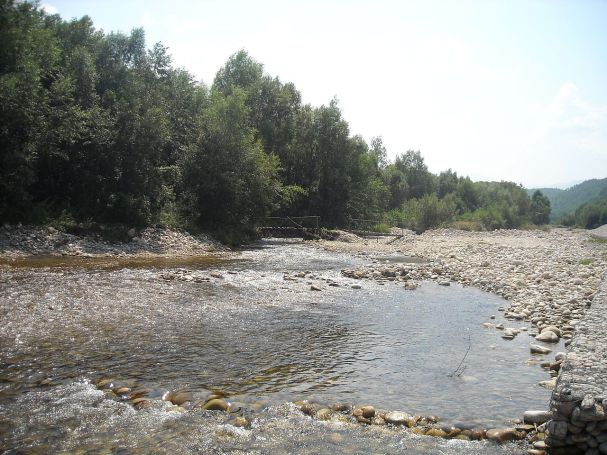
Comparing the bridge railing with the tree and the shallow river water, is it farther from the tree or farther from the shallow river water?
the tree

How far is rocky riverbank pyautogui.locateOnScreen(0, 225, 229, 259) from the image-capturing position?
2039 centimetres

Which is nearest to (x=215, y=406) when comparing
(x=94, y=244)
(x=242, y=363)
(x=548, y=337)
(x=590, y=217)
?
(x=242, y=363)

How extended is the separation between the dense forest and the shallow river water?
33.9 feet

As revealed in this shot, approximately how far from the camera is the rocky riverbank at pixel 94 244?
20.4m

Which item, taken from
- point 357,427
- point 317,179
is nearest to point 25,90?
point 357,427

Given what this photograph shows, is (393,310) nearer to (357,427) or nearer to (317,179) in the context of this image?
(357,427)

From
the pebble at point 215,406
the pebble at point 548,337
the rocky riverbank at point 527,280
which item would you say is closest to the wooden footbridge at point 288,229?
the rocky riverbank at point 527,280

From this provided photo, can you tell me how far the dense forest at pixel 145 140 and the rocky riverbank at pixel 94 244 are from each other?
3.43ft

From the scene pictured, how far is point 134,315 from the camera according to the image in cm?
1095

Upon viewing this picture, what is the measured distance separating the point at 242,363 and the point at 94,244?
1746 centimetres

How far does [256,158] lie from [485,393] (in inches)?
1178

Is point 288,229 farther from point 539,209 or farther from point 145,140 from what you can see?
point 539,209

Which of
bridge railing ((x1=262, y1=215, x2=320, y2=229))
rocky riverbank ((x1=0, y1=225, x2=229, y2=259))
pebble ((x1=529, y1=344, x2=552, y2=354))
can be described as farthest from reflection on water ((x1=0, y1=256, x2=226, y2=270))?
bridge railing ((x1=262, y1=215, x2=320, y2=229))

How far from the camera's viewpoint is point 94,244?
2280 centimetres
